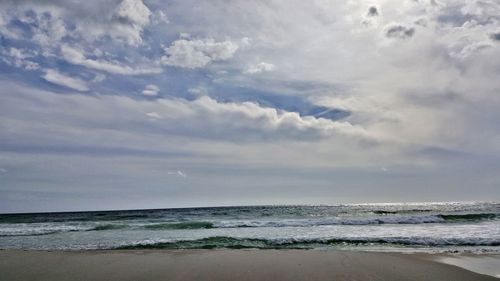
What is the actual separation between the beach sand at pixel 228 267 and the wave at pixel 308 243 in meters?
4.08

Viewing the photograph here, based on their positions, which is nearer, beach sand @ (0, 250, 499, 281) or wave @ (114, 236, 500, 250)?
beach sand @ (0, 250, 499, 281)

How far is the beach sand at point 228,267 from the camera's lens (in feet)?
23.3

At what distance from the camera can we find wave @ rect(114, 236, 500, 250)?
13828 mm

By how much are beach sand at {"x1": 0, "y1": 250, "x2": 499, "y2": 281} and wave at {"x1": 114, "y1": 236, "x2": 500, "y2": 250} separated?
13.4ft

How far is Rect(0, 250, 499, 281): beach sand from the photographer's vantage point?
23.3 ft

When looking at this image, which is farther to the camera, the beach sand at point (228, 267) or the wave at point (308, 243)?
the wave at point (308, 243)

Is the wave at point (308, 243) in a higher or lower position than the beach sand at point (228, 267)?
lower

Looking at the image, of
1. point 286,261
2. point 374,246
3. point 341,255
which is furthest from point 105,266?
point 374,246

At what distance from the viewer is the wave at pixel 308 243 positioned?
13828 millimetres

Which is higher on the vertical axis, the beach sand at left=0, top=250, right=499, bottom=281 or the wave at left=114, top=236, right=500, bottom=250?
the beach sand at left=0, top=250, right=499, bottom=281

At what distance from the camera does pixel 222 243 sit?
15.0 metres

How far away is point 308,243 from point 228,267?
24.5 feet

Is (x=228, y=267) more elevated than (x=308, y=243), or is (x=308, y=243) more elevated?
(x=228, y=267)

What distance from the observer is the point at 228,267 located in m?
7.96
